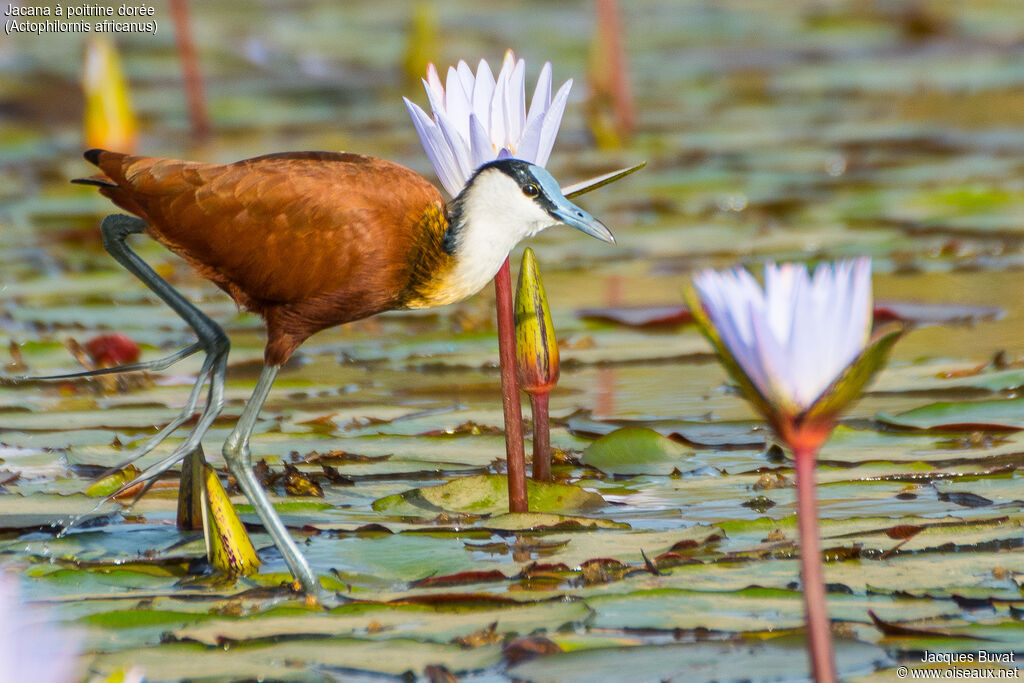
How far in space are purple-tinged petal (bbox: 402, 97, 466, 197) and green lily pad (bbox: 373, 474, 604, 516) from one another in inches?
24.9

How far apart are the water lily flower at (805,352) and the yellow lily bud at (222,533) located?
1326mm

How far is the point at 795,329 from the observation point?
142 cm

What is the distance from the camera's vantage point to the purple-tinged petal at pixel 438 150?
268cm

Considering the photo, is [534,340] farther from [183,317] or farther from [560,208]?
[183,317]

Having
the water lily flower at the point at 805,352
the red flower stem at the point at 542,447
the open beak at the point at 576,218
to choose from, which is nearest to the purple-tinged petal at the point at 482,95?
the open beak at the point at 576,218

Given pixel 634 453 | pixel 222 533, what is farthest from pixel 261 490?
pixel 634 453

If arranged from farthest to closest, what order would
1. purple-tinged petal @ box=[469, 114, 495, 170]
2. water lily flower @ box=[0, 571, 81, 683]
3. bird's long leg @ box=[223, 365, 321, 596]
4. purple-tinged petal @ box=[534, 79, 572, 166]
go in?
1. purple-tinged petal @ box=[534, 79, 572, 166]
2. purple-tinged petal @ box=[469, 114, 495, 170]
3. bird's long leg @ box=[223, 365, 321, 596]
4. water lily flower @ box=[0, 571, 81, 683]

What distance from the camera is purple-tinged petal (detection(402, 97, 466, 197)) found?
268 centimetres

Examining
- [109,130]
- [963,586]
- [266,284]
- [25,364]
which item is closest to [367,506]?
[266,284]

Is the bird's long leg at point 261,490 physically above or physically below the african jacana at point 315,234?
below

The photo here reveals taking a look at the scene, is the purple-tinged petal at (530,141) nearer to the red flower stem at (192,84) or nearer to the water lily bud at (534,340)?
the water lily bud at (534,340)

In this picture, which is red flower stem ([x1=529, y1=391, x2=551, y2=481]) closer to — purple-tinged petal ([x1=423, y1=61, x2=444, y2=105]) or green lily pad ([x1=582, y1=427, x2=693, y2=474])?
green lily pad ([x1=582, y1=427, x2=693, y2=474])

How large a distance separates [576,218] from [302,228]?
55 centimetres

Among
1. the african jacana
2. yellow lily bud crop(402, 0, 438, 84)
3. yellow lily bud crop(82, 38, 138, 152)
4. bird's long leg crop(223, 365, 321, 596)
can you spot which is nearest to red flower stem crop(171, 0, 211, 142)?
yellow lily bud crop(82, 38, 138, 152)
